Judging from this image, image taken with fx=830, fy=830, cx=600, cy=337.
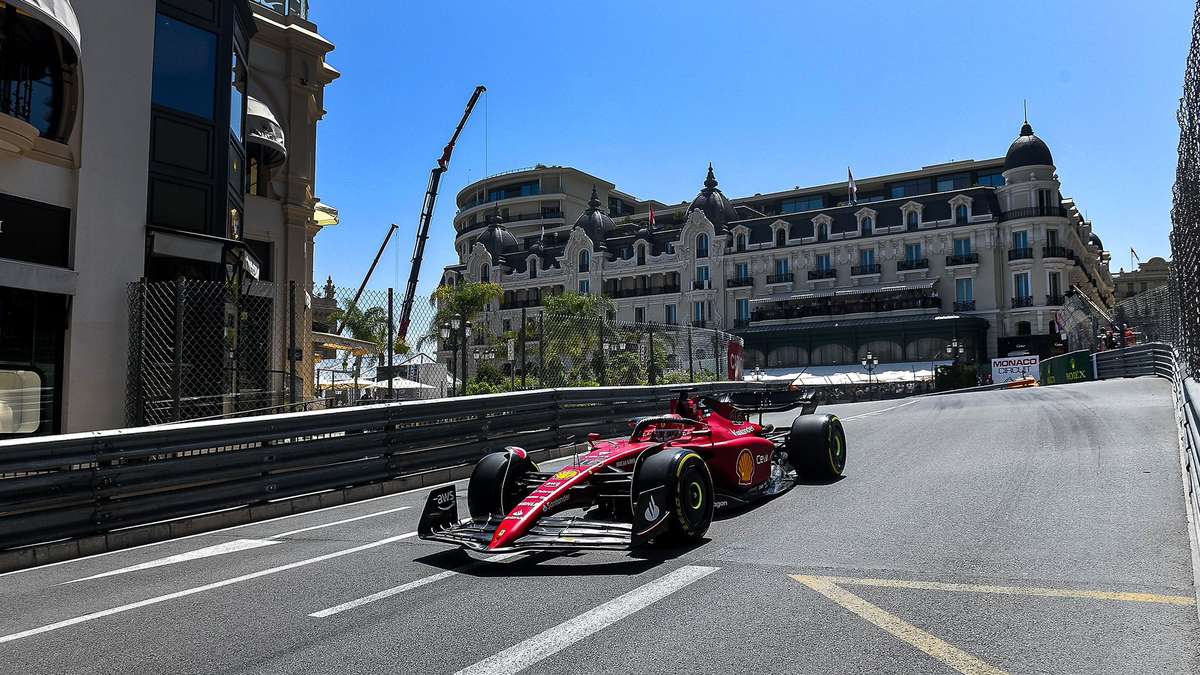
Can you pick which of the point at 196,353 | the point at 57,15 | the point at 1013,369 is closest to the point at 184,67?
the point at 57,15

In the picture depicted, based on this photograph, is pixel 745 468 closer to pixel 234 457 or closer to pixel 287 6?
pixel 234 457

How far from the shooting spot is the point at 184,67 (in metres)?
15.9

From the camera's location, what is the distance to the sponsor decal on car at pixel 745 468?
26.2ft

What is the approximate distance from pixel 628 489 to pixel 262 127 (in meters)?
16.6

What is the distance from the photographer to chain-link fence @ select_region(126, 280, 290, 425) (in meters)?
10.9

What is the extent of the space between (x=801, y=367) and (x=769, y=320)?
5899 millimetres

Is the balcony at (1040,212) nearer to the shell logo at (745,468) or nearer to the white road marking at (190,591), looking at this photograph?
the shell logo at (745,468)

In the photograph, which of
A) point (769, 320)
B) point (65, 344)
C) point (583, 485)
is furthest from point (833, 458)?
point (769, 320)

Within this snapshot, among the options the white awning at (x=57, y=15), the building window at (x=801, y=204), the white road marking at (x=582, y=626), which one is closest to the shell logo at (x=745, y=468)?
the white road marking at (x=582, y=626)

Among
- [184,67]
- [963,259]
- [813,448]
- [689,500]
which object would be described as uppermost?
[963,259]

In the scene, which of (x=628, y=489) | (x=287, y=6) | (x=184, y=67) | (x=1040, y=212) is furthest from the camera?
(x=1040, y=212)

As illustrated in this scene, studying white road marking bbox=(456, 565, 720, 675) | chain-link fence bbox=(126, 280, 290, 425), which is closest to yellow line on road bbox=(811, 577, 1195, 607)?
white road marking bbox=(456, 565, 720, 675)

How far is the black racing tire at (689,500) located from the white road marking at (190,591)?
8.20 ft

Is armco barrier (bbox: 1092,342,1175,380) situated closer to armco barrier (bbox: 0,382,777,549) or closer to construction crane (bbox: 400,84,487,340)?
armco barrier (bbox: 0,382,777,549)
